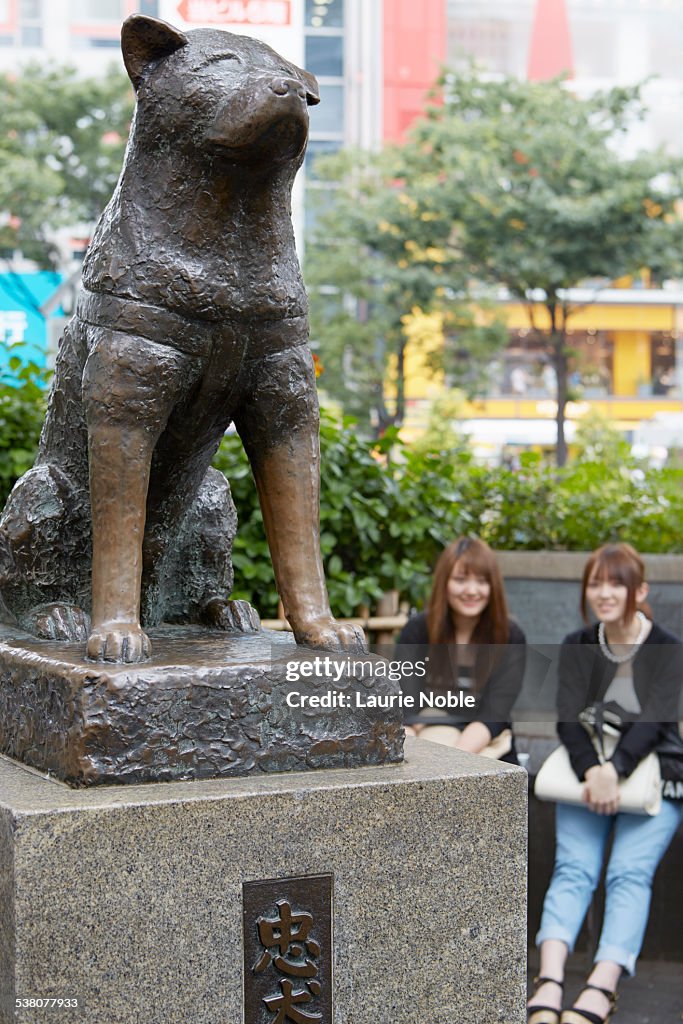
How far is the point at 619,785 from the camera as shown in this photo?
4148 millimetres

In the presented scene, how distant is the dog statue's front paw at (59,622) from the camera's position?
102 inches

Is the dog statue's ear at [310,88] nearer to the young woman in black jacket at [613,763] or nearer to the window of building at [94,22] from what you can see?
the young woman in black jacket at [613,763]

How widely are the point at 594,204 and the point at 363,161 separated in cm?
568

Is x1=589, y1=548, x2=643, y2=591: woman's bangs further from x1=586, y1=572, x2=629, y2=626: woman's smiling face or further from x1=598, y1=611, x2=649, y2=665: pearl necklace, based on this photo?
x1=598, y1=611, x2=649, y2=665: pearl necklace

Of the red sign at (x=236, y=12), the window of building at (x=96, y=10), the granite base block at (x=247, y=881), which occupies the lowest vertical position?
the granite base block at (x=247, y=881)

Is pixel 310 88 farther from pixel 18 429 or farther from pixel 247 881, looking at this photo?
pixel 18 429

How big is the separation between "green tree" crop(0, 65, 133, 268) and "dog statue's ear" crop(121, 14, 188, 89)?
1836 centimetres

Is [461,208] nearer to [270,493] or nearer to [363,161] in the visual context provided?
[363,161]

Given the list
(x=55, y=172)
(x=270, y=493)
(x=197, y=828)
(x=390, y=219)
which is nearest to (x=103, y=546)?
(x=270, y=493)

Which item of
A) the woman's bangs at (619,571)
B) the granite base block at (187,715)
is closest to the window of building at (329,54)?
the woman's bangs at (619,571)

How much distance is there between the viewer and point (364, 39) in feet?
98.0

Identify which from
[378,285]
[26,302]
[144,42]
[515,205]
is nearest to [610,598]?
[144,42]

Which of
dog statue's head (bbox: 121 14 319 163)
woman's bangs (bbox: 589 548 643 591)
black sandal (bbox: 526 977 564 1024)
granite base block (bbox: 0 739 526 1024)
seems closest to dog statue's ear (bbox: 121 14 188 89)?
dog statue's head (bbox: 121 14 319 163)

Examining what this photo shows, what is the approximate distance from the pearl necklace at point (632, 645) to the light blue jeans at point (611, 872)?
0.50 metres
